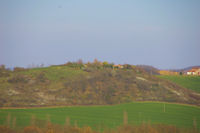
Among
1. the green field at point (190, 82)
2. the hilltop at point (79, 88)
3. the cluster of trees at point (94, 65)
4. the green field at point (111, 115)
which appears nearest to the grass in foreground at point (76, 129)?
the green field at point (111, 115)

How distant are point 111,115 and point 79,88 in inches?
418

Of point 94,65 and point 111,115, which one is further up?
point 94,65

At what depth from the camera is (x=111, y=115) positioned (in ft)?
72.4

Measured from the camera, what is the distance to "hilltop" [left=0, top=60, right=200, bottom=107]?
1111 inches

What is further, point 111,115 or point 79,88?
point 79,88

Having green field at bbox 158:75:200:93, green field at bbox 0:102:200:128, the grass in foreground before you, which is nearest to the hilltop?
green field at bbox 0:102:200:128

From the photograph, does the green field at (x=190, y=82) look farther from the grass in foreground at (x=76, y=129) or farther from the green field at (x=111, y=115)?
the grass in foreground at (x=76, y=129)

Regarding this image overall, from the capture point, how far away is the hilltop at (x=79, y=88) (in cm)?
2822

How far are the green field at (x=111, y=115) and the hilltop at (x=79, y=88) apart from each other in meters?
3.29

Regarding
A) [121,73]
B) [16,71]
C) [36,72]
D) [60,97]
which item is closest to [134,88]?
[121,73]

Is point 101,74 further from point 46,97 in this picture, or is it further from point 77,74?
point 46,97

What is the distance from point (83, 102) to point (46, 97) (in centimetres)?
382

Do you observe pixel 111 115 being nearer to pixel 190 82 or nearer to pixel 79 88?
pixel 79 88

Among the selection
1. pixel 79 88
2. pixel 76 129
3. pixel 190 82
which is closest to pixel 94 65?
pixel 79 88
